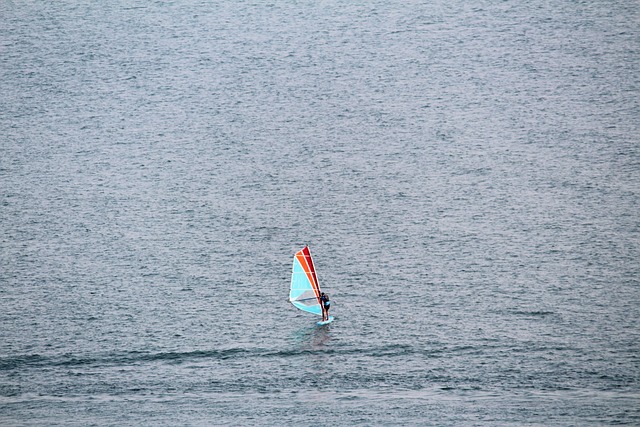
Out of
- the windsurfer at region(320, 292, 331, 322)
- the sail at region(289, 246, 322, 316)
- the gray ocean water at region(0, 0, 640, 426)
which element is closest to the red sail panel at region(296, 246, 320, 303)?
the sail at region(289, 246, 322, 316)

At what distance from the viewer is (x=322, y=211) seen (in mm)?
76062

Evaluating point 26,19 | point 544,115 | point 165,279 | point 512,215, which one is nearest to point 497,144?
point 544,115

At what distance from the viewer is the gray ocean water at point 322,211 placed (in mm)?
55562

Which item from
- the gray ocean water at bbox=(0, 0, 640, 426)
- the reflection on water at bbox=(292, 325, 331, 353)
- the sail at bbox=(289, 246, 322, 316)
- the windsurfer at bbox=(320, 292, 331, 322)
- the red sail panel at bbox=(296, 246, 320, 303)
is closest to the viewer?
the gray ocean water at bbox=(0, 0, 640, 426)

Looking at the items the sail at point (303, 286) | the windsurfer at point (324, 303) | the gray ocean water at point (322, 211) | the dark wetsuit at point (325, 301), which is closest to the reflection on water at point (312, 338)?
the gray ocean water at point (322, 211)

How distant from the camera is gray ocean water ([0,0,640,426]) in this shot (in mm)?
55562

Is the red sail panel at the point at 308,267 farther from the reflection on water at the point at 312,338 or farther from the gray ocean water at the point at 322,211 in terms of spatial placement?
the gray ocean water at the point at 322,211

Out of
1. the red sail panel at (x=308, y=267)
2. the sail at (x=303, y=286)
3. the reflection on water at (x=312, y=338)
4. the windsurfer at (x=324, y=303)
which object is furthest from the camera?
the sail at (x=303, y=286)

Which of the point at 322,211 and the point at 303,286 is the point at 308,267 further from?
the point at 322,211

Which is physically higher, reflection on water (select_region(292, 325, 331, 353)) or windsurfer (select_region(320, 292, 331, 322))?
windsurfer (select_region(320, 292, 331, 322))

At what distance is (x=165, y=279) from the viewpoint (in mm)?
67438

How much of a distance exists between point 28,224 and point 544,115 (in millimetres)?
41496

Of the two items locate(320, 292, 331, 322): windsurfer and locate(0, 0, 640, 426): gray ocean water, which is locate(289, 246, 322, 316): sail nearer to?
locate(320, 292, 331, 322): windsurfer

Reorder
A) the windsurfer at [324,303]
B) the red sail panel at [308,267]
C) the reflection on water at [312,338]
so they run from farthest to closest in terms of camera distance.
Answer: the red sail panel at [308,267], the windsurfer at [324,303], the reflection on water at [312,338]
